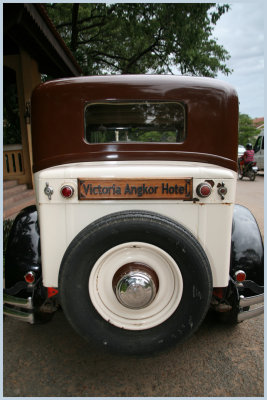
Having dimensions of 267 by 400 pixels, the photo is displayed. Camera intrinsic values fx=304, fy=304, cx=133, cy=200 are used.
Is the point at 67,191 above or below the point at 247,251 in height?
above

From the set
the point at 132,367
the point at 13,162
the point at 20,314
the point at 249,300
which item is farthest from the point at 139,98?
the point at 13,162

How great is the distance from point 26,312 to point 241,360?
147cm

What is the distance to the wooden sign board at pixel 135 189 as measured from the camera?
1760 mm

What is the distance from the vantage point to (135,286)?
1712mm

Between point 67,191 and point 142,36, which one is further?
point 142,36

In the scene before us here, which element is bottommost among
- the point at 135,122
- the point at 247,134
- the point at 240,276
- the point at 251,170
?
the point at 240,276

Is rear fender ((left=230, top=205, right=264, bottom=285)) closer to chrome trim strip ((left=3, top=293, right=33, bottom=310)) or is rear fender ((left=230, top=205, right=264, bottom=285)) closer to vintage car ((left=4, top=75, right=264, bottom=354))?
vintage car ((left=4, top=75, right=264, bottom=354))

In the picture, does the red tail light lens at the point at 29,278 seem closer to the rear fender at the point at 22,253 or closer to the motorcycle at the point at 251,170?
the rear fender at the point at 22,253

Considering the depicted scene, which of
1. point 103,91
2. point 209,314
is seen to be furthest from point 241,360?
point 103,91

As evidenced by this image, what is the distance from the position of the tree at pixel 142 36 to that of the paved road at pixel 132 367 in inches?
324

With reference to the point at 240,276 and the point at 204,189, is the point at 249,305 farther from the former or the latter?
the point at 204,189

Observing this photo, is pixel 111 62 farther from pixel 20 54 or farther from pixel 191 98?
pixel 191 98

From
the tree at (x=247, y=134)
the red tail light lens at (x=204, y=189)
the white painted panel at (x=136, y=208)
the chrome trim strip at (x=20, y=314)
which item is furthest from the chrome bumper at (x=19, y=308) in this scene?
the tree at (x=247, y=134)

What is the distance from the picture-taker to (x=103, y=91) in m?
1.90
